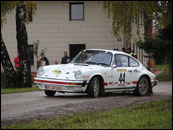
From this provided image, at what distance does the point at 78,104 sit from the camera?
12.4 meters

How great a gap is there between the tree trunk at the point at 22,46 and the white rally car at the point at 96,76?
584 centimetres

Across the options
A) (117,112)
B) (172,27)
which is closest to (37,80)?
(117,112)

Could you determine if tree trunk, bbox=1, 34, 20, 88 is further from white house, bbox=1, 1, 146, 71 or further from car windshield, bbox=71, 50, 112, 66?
white house, bbox=1, 1, 146, 71

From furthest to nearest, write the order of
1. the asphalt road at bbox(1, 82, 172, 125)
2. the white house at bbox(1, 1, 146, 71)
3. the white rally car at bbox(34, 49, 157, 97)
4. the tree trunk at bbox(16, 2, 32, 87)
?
the white house at bbox(1, 1, 146, 71), the tree trunk at bbox(16, 2, 32, 87), the white rally car at bbox(34, 49, 157, 97), the asphalt road at bbox(1, 82, 172, 125)

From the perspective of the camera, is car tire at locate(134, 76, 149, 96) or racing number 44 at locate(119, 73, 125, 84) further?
car tire at locate(134, 76, 149, 96)

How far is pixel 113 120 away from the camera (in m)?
9.20

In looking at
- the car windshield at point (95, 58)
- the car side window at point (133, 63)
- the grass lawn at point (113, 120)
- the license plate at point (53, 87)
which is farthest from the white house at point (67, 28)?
the grass lawn at point (113, 120)

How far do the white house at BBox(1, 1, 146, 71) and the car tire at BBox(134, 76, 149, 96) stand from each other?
58.5 ft

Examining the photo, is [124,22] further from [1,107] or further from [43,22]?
[1,107]

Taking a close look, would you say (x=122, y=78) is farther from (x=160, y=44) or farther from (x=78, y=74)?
(x=160, y=44)

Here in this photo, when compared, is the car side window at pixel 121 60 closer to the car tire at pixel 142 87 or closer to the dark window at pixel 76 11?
the car tire at pixel 142 87

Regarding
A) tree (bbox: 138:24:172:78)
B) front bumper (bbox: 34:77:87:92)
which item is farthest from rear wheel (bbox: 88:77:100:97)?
tree (bbox: 138:24:172:78)

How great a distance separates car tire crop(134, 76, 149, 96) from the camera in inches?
631

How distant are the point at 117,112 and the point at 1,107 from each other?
2.82 m
